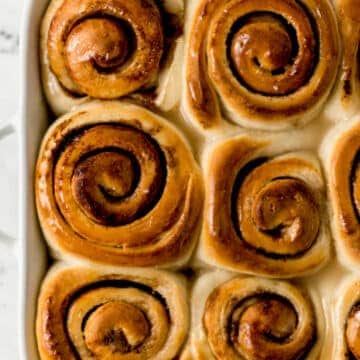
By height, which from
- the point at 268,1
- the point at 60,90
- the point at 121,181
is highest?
the point at 268,1

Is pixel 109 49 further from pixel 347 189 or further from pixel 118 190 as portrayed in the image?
pixel 347 189

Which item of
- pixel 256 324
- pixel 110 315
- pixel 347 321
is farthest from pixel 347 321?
pixel 110 315

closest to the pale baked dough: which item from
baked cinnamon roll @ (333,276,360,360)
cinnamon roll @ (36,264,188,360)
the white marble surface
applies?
baked cinnamon roll @ (333,276,360,360)

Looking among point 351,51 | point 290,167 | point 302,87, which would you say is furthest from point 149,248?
point 351,51

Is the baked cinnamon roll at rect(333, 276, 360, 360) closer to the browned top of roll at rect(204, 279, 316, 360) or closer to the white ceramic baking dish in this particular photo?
the browned top of roll at rect(204, 279, 316, 360)

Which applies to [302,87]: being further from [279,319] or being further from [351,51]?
[279,319]
